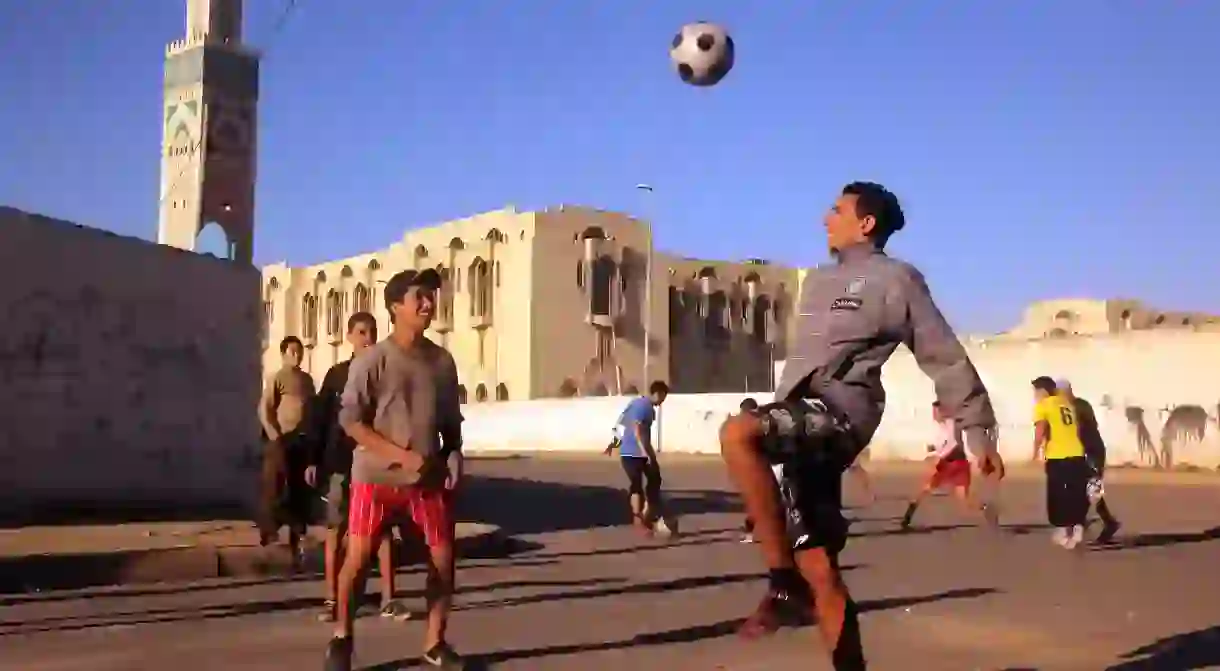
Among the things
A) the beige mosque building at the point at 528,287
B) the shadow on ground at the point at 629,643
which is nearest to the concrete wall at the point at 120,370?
the shadow on ground at the point at 629,643

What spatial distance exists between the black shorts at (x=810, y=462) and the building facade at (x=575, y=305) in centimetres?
6317

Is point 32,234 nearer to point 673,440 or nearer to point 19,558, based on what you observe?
point 19,558

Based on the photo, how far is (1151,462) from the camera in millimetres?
34125

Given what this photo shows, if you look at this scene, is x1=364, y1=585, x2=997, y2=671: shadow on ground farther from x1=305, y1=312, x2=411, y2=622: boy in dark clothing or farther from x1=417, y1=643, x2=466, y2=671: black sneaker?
x1=305, y1=312, x2=411, y2=622: boy in dark clothing

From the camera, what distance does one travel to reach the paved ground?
6422 millimetres

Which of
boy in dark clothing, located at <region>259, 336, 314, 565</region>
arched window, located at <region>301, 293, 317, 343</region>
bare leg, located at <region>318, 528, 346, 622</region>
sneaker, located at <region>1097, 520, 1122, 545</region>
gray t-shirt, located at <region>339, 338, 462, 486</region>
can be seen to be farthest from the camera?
arched window, located at <region>301, 293, 317, 343</region>

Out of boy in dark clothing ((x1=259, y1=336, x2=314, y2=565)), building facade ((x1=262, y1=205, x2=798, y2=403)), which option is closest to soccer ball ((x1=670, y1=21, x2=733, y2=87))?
boy in dark clothing ((x1=259, y1=336, x2=314, y2=565))

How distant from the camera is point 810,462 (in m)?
4.12

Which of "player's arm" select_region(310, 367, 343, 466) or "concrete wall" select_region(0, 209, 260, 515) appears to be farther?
"concrete wall" select_region(0, 209, 260, 515)

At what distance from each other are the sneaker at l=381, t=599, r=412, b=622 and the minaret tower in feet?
188

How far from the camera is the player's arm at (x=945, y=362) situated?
163 inches

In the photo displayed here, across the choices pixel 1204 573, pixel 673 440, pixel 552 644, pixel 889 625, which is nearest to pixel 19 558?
pixel 552 644

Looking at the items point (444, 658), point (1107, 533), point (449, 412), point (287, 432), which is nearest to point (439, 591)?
point (444, 658)

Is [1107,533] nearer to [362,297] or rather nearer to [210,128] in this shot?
[210,128]
